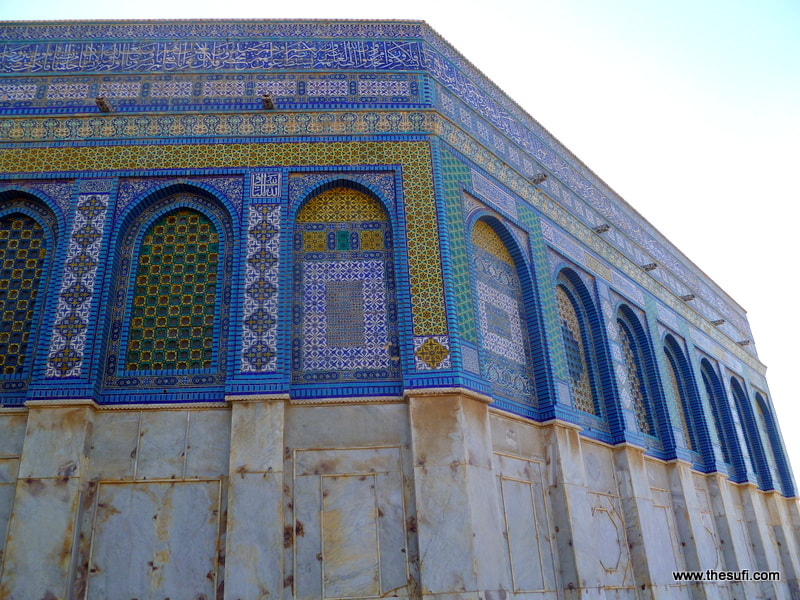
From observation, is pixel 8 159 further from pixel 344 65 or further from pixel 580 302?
pixel 580 302

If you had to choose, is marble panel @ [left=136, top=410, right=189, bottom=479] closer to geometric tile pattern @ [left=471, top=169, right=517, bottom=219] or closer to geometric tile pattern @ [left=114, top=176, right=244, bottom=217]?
geometric tile pattern @ [left=114, top=176, right=244, bottom=217]

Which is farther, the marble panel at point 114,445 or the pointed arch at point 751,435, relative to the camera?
the pointed arch at point 751,435

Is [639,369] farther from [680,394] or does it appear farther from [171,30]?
[171,30]

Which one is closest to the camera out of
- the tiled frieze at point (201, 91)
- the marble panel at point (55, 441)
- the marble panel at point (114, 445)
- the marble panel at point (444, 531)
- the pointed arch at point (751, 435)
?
the marble panel at point (444, 531)

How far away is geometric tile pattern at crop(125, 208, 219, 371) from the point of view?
26.7ft

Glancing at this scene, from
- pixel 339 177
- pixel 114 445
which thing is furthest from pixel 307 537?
pixel 339 177

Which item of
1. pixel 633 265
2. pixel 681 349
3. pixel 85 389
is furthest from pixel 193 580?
pixel 681 349

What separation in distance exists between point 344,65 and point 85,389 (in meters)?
5.42

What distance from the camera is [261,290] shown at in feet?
27.1

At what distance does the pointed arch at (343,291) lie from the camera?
8133 mm

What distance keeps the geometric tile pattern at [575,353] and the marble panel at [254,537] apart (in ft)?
16.9

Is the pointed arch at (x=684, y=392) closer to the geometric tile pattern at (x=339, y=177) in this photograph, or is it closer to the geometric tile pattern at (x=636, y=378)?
the geometric tile pattern at (x=636, y=378)

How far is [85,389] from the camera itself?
763cm

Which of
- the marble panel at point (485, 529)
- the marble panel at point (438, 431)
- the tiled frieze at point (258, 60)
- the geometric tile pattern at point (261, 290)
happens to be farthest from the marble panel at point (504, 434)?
the tiled frieze at point (258, 60)
